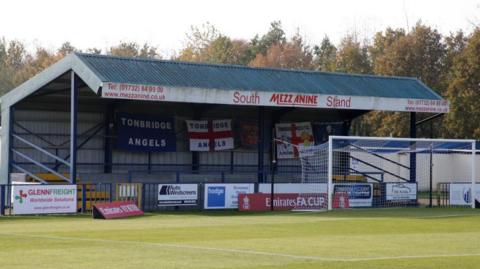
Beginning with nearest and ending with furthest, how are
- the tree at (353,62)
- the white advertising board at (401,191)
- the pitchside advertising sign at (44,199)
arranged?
the pitchside advertising sign at (44,199)
the white advertising board at (401,191)
the tree at (353,62)

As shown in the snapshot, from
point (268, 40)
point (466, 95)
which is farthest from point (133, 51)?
point (466, 95)

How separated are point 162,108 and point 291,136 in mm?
6930

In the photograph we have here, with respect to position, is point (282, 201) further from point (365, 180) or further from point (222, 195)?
point (365, 180)

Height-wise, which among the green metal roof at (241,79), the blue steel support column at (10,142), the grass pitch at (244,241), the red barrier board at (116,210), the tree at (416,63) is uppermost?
the tree at (416,63)

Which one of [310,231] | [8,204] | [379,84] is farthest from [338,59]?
[310,231]

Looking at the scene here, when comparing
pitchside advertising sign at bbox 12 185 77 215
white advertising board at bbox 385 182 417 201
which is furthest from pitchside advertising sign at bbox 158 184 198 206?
white advertising board at bbox 385 182 417 201

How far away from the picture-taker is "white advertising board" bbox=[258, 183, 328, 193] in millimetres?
42344

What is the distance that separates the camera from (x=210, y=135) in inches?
1986

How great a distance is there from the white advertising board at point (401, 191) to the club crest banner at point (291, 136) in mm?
7673

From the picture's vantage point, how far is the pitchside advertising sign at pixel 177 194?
4034 centimetres

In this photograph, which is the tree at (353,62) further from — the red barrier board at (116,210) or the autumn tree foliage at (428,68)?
the red barrier board at (116,210)

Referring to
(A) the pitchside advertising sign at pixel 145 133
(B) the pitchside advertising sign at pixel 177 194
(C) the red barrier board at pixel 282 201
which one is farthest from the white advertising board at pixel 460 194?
(A) the pitchside advertising sign at pixel 145 133

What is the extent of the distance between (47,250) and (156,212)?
17.9 meters

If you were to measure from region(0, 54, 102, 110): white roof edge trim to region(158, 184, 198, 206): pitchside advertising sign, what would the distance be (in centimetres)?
484
